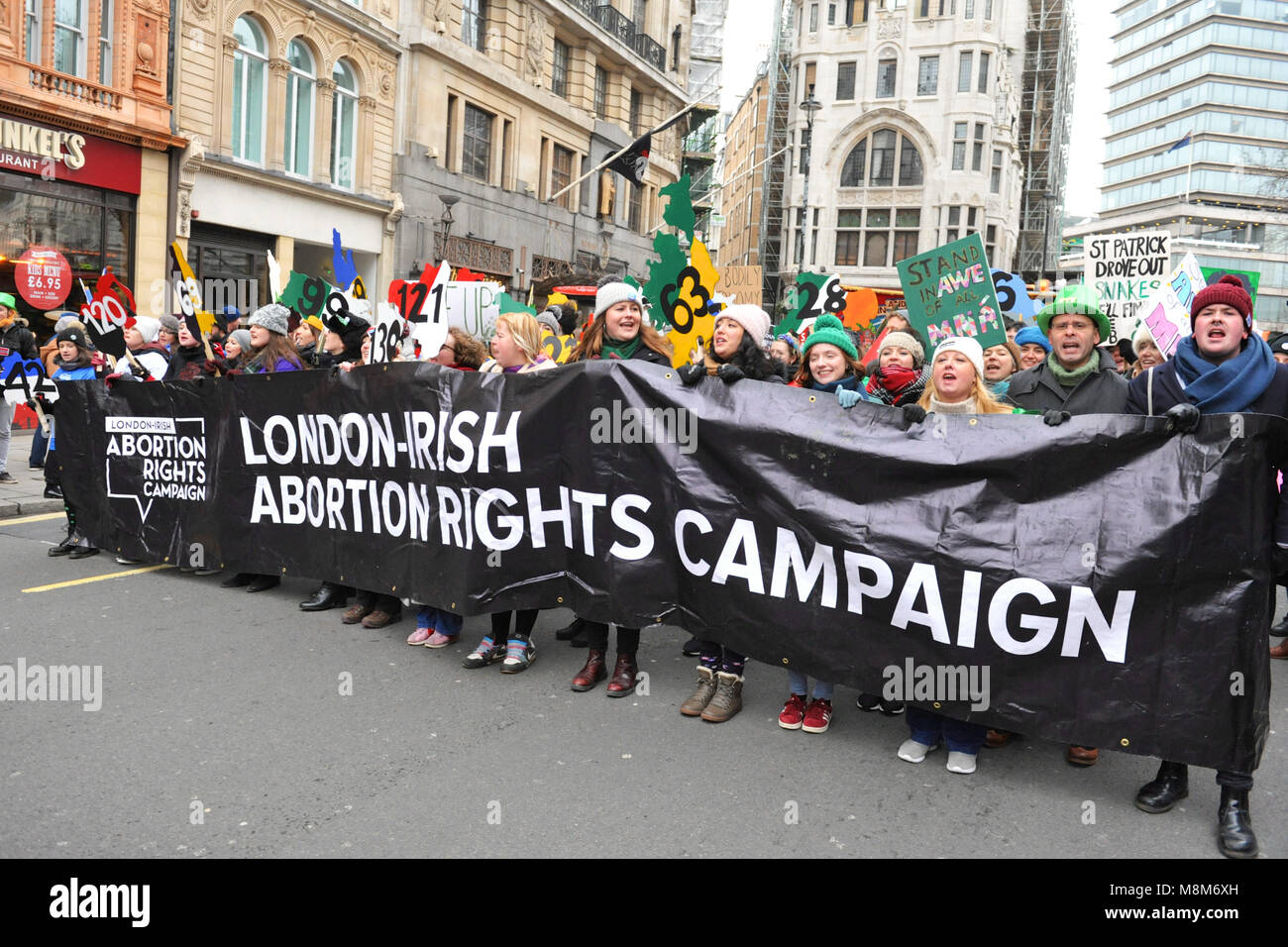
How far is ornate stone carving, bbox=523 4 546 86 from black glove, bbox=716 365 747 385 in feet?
84.2

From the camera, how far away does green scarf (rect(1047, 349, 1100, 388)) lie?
14.7 ft

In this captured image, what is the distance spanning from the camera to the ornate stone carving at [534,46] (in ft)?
91.1

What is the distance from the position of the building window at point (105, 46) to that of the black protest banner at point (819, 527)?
496 inches

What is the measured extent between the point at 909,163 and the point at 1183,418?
205 feet

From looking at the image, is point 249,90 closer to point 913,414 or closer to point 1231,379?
point 913,414

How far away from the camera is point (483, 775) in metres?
4.00

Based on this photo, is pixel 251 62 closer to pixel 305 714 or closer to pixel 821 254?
pixel 305 714

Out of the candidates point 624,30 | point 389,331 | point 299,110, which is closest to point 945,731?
point 389,331

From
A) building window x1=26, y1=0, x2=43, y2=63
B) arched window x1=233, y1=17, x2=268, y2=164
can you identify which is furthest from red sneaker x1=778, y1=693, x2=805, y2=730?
arched window x1=233, y1=17, x2=268, y2=164

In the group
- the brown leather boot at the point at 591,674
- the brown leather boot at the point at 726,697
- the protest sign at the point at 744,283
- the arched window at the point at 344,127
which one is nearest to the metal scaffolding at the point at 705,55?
the arched window at the point at 344,127

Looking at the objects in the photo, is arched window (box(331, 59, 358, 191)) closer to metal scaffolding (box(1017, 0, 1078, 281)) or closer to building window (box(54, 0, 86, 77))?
building window (box(54, 0, 86, 77))

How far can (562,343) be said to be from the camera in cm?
1006

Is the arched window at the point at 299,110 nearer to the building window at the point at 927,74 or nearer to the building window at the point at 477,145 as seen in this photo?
the building window at the point at 477,145
